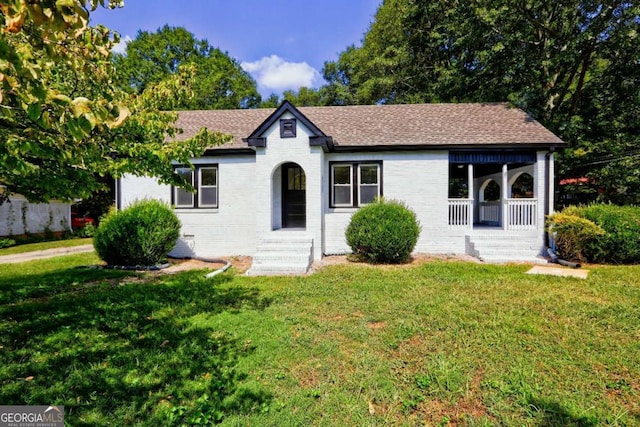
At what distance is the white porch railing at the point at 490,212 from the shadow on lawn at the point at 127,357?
12.0 metres

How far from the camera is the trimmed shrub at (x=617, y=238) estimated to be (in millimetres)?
8594

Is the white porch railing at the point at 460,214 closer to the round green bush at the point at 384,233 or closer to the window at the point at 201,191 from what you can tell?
the round green bush at the point at 384,233

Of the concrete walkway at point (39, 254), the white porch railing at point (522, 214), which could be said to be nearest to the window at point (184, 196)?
the concrete walkway at point (39, 254)

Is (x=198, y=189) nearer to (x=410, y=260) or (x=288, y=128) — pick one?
(x=288, y=128)

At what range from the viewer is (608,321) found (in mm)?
4734

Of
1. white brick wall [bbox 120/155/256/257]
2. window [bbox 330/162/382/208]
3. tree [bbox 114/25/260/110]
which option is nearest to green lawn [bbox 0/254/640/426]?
white brick wall [bbox 120/155/256/257]

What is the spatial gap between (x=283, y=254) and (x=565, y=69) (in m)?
17.5

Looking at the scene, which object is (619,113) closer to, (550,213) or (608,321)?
(550,213)

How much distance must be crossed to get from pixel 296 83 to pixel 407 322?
31.0 meters

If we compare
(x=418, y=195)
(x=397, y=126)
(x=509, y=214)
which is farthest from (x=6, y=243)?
(x=509, y=214)

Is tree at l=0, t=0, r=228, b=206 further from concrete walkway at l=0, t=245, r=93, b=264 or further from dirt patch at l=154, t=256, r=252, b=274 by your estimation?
concrete walkway at l=0, t=245, r=93, b=264

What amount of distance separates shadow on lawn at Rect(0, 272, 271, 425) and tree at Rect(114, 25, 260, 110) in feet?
80.7

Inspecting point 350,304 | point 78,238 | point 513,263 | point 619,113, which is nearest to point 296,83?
point 78,238

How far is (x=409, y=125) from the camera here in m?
12.1
